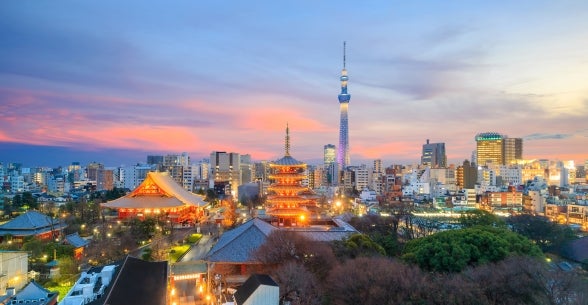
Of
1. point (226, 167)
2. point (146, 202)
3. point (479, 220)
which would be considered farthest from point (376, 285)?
point (226, 167)

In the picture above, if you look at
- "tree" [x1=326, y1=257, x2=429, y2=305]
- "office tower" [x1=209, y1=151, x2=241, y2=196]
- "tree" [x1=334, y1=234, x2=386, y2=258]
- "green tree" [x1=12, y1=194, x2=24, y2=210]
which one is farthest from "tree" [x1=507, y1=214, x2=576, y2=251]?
"office tower" [x1=209, y1=151, x2=241, y2=196]

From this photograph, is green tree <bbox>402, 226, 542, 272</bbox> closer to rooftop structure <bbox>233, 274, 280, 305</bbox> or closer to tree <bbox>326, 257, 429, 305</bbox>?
tree <bbox>326, 257, 429, 305</bbox>

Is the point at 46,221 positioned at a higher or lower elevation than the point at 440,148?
lower

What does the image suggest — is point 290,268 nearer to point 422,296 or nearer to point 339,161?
point 422,296

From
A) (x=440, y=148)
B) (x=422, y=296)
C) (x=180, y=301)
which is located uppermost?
(x=440, y=148)

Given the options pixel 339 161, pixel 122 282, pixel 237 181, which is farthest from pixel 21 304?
pixel 339 161

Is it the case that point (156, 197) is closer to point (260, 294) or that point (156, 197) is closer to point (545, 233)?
point (260, 294)

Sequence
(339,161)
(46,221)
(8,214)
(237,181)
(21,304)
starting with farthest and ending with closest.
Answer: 1. (339,161)
2. (237,181)
3. (8,214)
4. (46,221)
5. (21,304)
